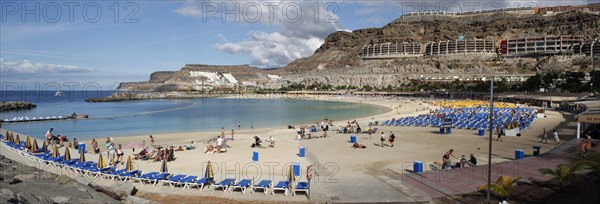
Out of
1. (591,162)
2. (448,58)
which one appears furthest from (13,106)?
(448,58)

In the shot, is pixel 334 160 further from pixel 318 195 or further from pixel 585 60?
pixel 585 60

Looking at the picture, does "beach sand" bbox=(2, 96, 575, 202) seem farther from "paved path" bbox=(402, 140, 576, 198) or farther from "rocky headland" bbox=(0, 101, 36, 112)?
"rocky headland" bbox=(0, 101, 36, 112)

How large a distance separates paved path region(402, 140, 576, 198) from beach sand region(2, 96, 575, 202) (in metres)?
0.59

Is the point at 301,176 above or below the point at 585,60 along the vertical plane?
below

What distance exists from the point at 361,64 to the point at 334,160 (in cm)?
14302

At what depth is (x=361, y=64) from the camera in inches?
6245

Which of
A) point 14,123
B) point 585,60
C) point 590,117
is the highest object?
point 585,60

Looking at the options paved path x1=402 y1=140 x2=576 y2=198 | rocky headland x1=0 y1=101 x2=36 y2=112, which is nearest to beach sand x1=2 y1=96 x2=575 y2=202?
paved path x1=402 y1=140 x2=576 y2=198

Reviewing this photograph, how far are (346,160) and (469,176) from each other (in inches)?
210

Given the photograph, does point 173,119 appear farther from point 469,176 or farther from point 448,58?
point 448,58

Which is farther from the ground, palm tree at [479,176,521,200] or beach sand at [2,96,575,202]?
palm tree at [479,176,521,200]

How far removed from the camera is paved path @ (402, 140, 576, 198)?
12373 millimetres

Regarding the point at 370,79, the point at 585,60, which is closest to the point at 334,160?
the point at 585,60

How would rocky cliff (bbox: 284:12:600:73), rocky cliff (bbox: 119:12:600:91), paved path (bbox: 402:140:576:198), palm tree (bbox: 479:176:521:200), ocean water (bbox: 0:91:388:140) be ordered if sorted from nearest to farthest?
1. palm tree (bbox: 479:176:521:200)
2. paved path (bbox: 402:140:576:198)
3. ocean water (bbox: 0:91:388:140)
4. rocky cliff (bbox: 119:12:600:91)
5. rocky cliff (bbox: 284:12:600:73)
